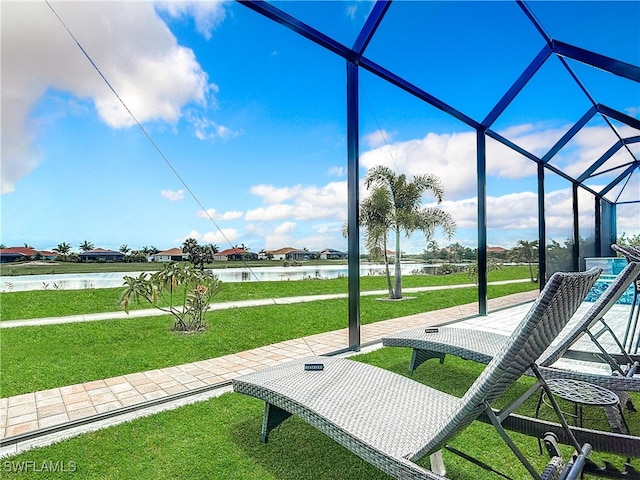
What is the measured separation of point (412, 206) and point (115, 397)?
18.6 feet

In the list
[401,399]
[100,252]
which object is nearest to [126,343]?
[100,252]

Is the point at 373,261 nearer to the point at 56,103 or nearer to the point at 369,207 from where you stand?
the point at 369,207

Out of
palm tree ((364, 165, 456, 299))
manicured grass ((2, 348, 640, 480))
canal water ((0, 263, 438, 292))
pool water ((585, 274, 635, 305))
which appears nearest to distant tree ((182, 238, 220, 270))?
canal water ((0, 263, 438, 292))

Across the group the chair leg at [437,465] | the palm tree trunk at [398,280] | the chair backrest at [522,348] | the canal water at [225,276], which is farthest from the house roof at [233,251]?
the palm tree trunk at [398,280]

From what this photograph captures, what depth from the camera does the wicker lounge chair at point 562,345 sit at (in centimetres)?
241

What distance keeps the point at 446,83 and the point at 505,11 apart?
1.10 meters

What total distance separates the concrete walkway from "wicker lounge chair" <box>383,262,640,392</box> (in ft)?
4.07

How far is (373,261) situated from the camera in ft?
21.7

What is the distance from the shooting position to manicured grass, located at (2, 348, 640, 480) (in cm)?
201

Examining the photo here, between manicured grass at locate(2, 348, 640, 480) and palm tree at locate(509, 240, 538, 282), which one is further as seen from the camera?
palm tree at locate(509, 240, 538, 282)

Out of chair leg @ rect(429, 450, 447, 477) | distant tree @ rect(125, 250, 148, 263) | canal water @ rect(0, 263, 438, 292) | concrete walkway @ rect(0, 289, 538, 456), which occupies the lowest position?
concrete walkway @ rect(0, 289, 538, 456)

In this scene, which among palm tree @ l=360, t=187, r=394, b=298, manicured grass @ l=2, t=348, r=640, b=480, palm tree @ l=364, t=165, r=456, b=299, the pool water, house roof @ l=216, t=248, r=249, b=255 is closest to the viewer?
manicured grass @ l=2, t=348, r=640, b=480

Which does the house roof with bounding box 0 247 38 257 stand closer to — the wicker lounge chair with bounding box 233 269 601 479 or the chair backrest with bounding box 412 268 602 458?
the wicker lounge chair with bounding box 233 269 601 479

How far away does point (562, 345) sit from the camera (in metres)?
2.71
